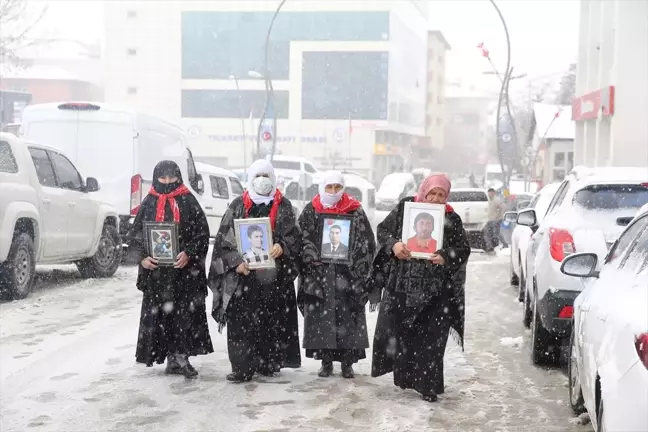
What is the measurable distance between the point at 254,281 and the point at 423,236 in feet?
4.60

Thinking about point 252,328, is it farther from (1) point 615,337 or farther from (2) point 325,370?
(1) point 615,337

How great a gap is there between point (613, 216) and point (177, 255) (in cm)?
343

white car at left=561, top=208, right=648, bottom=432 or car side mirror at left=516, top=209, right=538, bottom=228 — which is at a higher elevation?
car side mirror at left=516, top=209, right=538, bottom=228

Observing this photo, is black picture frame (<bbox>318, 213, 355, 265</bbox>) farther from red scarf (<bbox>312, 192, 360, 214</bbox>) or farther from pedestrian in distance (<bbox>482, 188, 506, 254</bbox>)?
pedestrian in distance (<bbox>482, 188, 506, 254</bbox>)

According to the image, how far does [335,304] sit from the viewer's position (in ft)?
25.9

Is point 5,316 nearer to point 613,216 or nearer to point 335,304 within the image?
point 335,304

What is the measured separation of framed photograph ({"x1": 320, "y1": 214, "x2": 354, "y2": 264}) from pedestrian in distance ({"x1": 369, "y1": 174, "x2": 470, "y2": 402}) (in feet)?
→ 1.62

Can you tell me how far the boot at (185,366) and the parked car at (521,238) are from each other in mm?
4915

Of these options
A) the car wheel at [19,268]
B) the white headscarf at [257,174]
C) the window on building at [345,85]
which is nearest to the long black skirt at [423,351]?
the white headscarf at [257,174]

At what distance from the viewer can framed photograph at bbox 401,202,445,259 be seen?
714 centimetres

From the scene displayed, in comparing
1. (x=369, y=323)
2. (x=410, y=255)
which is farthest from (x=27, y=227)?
(x=410, y=255)

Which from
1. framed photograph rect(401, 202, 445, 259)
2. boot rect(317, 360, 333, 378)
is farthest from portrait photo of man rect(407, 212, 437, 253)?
boot rect(317, 360, 333, 378)

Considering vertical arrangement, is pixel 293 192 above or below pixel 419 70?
below

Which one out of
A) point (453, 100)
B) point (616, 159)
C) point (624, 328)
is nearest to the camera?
point (624, 328)
